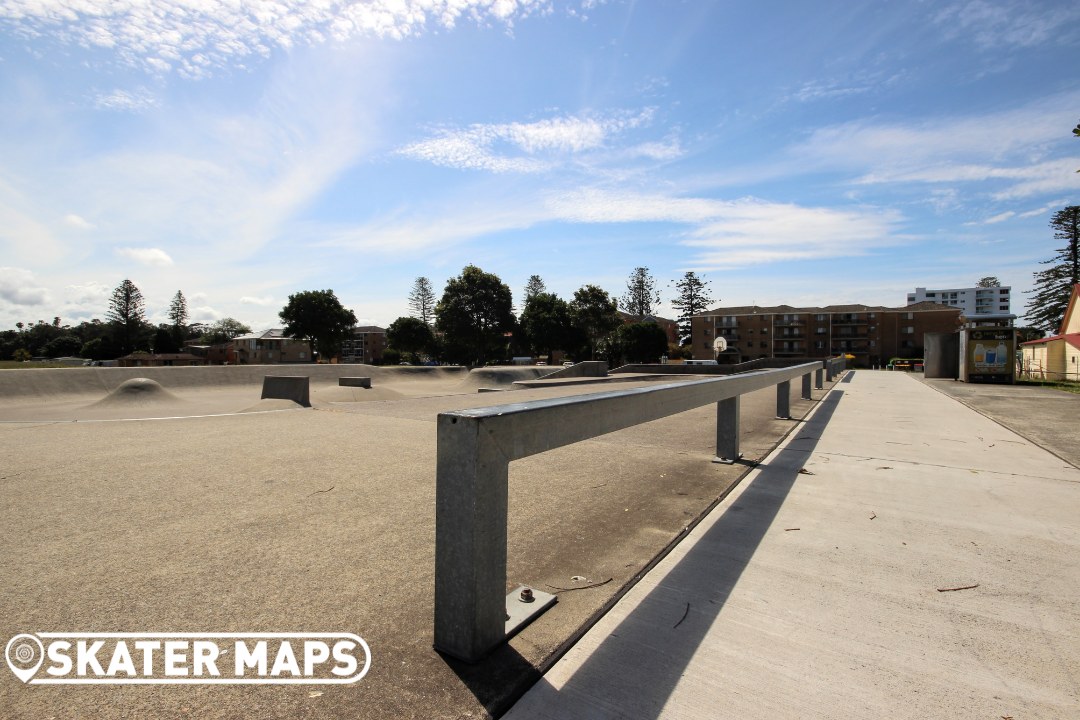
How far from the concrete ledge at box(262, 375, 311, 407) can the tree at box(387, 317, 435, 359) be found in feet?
208

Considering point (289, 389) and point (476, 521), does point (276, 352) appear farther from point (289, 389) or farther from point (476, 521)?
point (476, 521)

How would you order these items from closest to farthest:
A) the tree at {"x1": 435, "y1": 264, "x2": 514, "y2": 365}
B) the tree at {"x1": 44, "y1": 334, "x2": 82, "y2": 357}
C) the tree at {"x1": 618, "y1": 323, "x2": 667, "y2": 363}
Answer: the tree at {"x1": 435, "y1": 264, "x2": 514, "y2": 365}
the tree at {"x1": 618, "y1": 323, "x2": 667, "y2": 363}
the tree at {"x1": 44, "y1": 334, "x2": 82, "y2": 357}

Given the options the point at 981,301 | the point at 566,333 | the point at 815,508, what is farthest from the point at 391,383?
the point at 981,301

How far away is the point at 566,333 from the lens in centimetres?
6397

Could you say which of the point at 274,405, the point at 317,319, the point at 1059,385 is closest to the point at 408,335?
the point at 317,319

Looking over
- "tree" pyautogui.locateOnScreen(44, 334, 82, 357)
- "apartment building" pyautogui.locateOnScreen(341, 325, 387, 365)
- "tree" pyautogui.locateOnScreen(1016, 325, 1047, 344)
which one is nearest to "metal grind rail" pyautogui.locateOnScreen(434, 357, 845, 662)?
"tree" pyautogui.locateOnScreen(1016, 325, 1047, 344)

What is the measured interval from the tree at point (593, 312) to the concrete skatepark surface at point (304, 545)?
56599 millimetres

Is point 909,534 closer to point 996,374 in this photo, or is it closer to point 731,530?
point 731,530

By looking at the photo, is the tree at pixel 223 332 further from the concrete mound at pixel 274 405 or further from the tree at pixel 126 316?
the concrete mound at pixel 274 405

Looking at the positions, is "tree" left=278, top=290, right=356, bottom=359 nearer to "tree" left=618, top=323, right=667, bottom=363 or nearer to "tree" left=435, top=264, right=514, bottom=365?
"tree" left=435, top=264, right=514, bottom=365

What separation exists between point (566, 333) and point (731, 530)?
60.8 metres

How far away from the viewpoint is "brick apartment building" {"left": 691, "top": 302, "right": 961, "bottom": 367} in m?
75.2

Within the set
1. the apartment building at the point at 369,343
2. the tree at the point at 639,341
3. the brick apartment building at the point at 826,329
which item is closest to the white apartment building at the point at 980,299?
the brick apartment building at the point at 826,329

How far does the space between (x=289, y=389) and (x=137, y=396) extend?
5.37m
